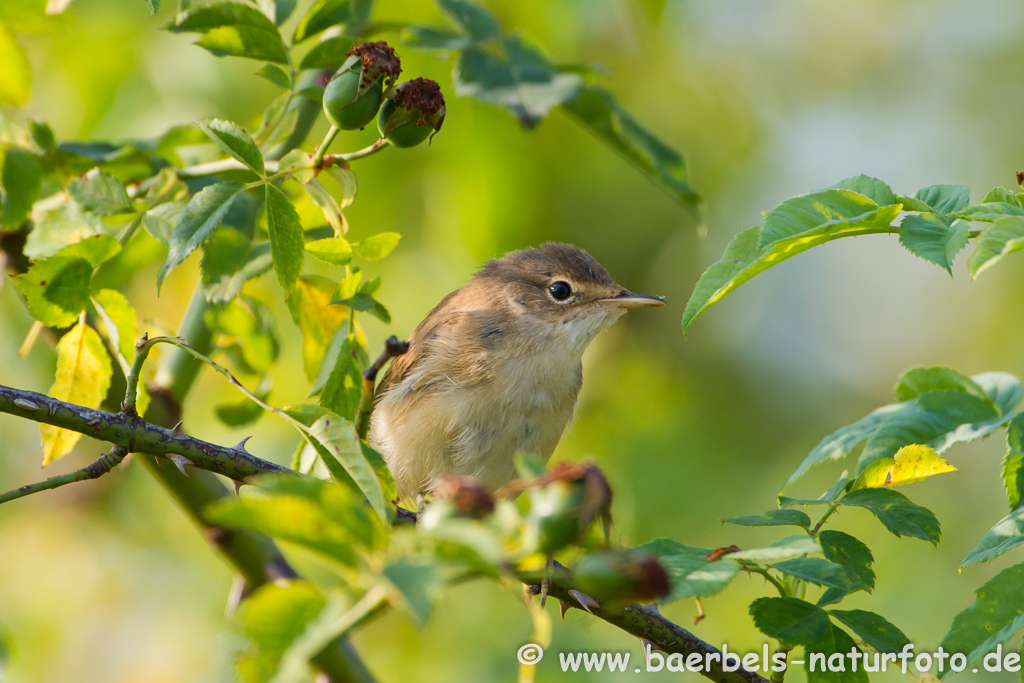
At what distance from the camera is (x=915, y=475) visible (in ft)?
6.21

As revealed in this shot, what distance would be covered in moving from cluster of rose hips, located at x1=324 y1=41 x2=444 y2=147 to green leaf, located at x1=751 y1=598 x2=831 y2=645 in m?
1.30

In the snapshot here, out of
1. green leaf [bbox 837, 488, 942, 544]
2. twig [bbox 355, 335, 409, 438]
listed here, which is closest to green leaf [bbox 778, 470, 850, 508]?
green leaf [bbox 837, 488, 942, 544]

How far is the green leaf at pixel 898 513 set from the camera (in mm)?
1828

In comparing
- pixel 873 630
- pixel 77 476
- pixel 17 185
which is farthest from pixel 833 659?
pixel 17 185

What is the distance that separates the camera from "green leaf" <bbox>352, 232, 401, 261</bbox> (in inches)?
82.3

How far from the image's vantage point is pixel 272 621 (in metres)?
1.04

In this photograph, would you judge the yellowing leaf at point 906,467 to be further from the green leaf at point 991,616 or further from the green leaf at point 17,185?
the green leaf at point 17,185

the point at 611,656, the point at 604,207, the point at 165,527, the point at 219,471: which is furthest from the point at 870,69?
the point at 219,471

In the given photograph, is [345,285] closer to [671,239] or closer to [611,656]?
[611,656]

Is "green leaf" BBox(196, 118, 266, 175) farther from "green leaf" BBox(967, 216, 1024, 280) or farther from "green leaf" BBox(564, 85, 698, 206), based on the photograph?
"green leaf" BBox(967, 216, 1024, 280)

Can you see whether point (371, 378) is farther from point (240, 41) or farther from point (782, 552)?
point (240, 41)

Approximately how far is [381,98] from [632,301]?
6.61ft

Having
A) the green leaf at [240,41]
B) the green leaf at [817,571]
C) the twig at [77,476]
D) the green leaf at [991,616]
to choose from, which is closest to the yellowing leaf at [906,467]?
the green leaf at [991,616]

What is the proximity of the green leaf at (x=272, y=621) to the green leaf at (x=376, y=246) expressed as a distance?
3.73 feet
